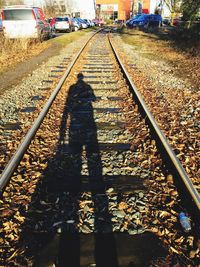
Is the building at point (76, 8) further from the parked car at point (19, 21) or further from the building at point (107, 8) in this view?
the parked car at point (19, 21)

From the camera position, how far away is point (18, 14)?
15781 mm


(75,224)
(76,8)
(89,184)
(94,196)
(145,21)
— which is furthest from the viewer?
(76,8)

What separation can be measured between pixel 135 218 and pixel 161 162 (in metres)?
1.16

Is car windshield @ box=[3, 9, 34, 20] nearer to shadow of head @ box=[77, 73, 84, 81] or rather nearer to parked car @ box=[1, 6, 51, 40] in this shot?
parked car @ box=[1, 6, 51, 40]

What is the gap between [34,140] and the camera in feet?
14.6

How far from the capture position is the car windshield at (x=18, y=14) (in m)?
15.7

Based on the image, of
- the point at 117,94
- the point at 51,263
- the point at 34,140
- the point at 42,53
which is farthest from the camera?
the point at 42,53

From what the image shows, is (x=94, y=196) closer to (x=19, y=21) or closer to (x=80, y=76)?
(x=80, y=76)

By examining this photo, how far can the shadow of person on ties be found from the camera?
8.24ft

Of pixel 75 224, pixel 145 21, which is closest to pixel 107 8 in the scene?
pixel 145 21

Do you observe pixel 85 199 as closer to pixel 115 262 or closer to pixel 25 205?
pixel 25 205

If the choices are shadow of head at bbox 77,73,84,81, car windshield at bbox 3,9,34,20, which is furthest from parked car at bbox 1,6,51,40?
shadow of head at bbox 77,73,84,81

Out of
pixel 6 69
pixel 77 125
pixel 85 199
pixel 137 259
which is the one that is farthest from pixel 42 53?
pixel 137 259

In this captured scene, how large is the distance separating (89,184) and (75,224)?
70cm
